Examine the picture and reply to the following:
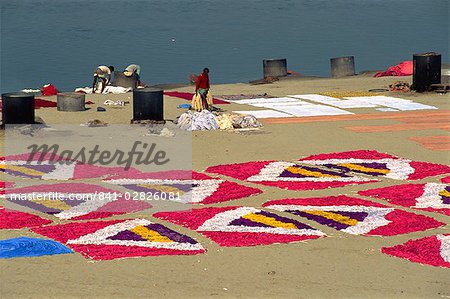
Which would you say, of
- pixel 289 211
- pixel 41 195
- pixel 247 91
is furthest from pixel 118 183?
pixel 247 91

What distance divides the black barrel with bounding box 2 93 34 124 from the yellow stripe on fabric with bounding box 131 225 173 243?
15.6 metres

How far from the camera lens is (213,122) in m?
39.0

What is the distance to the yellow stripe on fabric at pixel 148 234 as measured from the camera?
22422mm

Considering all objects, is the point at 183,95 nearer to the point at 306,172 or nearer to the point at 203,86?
the point at 203,86

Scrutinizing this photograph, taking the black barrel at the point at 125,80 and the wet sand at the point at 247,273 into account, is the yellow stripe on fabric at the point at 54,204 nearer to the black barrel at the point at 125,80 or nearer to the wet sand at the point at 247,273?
the wet sand at the point at 247,273

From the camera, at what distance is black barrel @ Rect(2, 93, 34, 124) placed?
37688 mm

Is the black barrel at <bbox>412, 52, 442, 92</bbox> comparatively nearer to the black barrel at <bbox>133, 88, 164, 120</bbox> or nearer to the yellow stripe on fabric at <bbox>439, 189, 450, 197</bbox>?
the black barrel at <bbox>133, 88, 164, 120</bbox>

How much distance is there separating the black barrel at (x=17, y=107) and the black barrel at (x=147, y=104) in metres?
4.02

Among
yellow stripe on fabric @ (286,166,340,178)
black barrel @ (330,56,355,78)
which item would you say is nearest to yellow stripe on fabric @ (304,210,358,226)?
yellow stripe on fabric @ (286,166,340,178)

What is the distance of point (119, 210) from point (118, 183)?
3370 millimetres

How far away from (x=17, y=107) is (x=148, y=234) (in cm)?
1630

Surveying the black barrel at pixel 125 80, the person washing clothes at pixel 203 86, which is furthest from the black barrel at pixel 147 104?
the black barrel at pixel 125 80

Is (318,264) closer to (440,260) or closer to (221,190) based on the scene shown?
(440,260)

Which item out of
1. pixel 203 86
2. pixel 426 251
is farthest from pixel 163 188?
pixel 203 86
